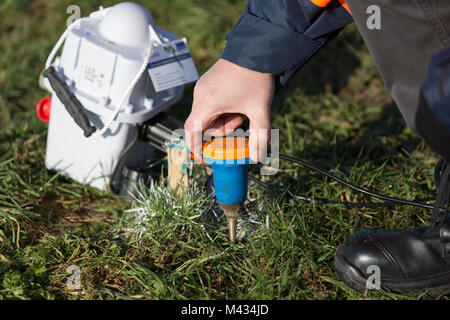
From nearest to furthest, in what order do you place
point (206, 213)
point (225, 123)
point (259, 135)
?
point (259, 135), point (225, 123), point (206, 213)

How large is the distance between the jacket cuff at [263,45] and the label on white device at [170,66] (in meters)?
0.38

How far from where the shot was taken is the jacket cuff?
1254 millimetres

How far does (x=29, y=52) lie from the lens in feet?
8.45

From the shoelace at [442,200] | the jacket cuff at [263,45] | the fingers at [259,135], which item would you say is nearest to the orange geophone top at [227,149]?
the fingers at [259,135]

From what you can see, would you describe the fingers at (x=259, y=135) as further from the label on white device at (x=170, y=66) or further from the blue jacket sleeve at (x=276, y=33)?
the label on white device at (x=170, y=66)

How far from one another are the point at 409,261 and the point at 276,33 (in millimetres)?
708

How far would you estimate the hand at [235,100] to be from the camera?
1256 mm

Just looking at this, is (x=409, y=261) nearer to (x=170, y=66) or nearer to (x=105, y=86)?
(x=170, y=66)

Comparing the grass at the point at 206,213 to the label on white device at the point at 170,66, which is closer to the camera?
the grass at the point at 206,213

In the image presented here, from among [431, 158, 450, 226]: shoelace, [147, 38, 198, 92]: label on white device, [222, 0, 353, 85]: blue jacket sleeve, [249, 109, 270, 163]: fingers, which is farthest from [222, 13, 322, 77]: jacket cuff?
[431, 158, 450, 226]: shoelace

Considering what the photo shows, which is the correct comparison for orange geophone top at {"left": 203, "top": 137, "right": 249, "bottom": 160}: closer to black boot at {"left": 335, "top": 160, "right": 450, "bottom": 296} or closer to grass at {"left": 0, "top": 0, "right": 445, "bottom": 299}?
grass at {"left": 0, "top": 0, "right": 445, "bottom": 299}

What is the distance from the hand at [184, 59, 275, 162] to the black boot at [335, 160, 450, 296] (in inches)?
15.6

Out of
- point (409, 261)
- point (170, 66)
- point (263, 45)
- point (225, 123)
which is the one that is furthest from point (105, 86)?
point (409, 261)

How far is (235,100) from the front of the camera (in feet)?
4.16
